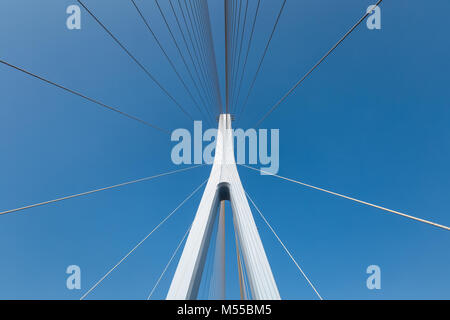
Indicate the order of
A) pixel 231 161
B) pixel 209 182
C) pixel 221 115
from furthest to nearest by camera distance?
pixel 221 115 < pixel 231 161 < pixel 209 182

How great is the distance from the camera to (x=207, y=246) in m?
2.07

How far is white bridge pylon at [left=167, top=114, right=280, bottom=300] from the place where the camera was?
141 centimetres

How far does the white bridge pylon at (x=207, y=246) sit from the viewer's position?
4.64 ft
